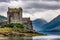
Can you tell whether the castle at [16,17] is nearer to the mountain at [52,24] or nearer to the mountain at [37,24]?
the mountain at [37,24]

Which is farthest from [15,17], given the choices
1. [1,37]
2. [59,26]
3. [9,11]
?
[59,26]

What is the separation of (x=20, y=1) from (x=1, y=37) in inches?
73.2

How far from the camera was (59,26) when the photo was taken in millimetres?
11391

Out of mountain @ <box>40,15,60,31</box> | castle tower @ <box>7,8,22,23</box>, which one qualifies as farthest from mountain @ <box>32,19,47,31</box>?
castle tower @ <box>7,8,22,23</box>

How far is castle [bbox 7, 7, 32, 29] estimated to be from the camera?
36.9ft

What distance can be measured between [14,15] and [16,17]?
0.13 m

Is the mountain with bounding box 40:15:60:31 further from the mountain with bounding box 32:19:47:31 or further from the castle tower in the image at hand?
the castle tower

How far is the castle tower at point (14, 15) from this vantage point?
1127cm

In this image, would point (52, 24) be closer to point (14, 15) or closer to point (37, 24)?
point (37, 24)

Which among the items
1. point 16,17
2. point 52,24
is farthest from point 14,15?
point 52,24

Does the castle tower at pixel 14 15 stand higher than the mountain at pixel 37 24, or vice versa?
the castle tower at pixel 14 15

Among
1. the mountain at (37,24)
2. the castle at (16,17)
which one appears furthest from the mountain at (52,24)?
the castle at (16,17)

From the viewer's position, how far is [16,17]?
11359 mm

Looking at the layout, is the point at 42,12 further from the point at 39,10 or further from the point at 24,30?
the point at 24,30
